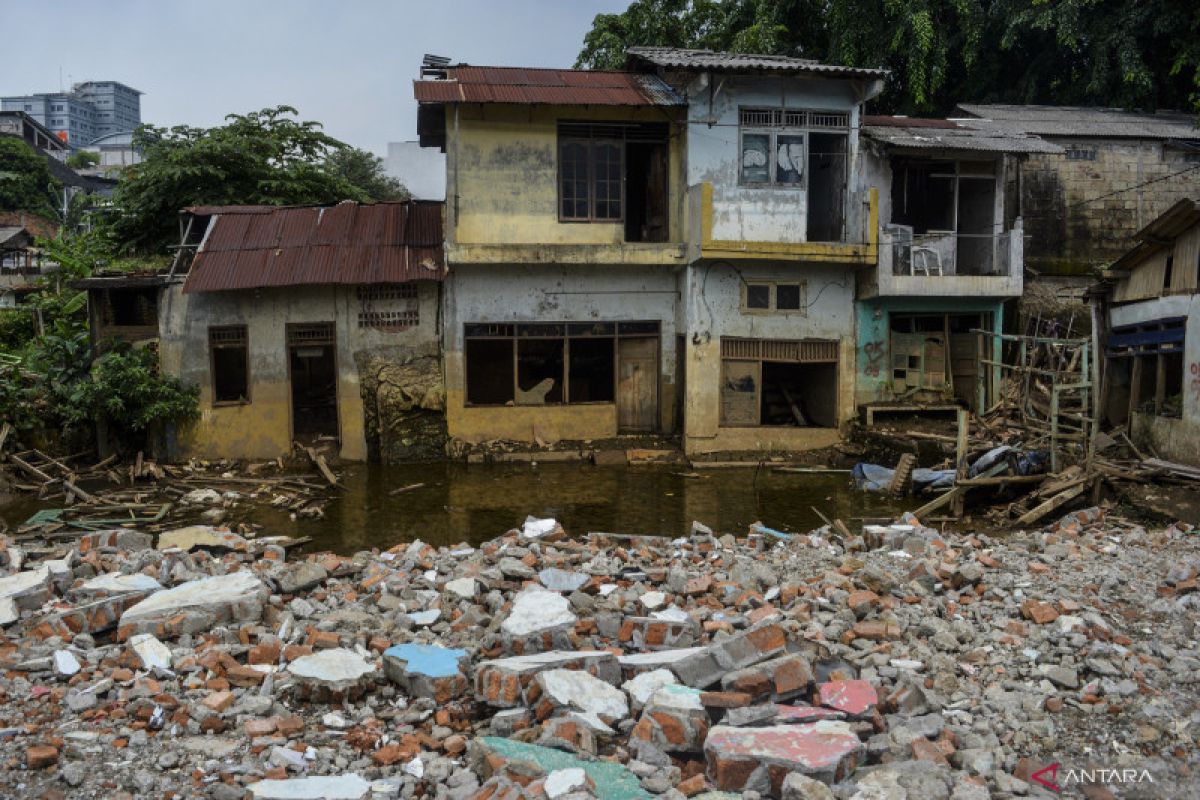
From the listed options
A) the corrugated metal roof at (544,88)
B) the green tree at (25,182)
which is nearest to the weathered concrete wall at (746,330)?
the corrugated metal roof at (544,88)

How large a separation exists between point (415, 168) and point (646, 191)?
28.2 metres

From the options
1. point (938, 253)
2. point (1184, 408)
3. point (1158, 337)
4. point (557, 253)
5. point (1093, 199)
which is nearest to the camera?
point (1184, 408)

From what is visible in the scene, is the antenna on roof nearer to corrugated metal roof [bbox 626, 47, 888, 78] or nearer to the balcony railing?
corrugated metal roof [bbox 626, 47, 888, 78]

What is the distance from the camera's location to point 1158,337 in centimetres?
1283

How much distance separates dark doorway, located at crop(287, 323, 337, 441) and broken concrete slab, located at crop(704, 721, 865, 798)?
504 inches

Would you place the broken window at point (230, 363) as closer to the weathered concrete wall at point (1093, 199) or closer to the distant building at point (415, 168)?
the weathered concrete wall at point (1093, 199)

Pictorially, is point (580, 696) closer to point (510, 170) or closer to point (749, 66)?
point (510, 170)

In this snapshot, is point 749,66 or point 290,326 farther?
point 290,326

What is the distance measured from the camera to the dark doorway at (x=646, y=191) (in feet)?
55.2

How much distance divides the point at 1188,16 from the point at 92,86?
160m

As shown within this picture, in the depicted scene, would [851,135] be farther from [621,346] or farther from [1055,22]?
[1055,22]

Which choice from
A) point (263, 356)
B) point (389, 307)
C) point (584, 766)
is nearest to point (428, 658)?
point (584, 766)

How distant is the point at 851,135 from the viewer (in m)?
16.2

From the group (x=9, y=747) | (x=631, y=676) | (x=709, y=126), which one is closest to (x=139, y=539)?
(x=9, y=747)
